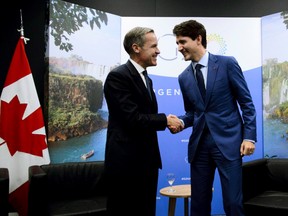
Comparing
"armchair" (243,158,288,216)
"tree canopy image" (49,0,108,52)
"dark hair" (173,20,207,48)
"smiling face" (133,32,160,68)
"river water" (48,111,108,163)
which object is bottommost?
"armchair" (243,158,288,216)

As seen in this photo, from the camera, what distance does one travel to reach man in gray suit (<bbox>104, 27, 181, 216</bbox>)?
6.99ft

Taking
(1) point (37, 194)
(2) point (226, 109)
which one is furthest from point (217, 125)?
(1) point (37, 194)

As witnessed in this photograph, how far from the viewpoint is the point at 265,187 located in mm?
4074

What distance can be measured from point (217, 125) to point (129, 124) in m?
0.58

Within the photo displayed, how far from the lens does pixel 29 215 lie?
3203 mm

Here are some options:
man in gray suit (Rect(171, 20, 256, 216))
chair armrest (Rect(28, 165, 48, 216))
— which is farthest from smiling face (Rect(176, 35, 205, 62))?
chair armrest (Rect(28, 165, 48, 216))

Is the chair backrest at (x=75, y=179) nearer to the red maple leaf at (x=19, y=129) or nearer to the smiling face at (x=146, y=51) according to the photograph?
the red maple leaf at (x=19, y=129)

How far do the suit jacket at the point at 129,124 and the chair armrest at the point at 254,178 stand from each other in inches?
76.0

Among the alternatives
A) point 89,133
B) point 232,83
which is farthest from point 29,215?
point 232,83

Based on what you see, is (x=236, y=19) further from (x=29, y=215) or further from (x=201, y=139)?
(x=29, y=215)

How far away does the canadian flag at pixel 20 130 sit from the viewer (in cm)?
375

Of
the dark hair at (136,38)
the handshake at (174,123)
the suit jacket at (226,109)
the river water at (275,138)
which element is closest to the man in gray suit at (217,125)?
the suit jacket at (226,109)

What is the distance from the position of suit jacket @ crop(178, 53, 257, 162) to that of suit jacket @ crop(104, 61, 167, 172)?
0.31 m

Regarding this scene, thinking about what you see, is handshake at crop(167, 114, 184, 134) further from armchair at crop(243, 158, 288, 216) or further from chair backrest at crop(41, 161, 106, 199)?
chair backrest at crop(41, 161, 106, 199)
